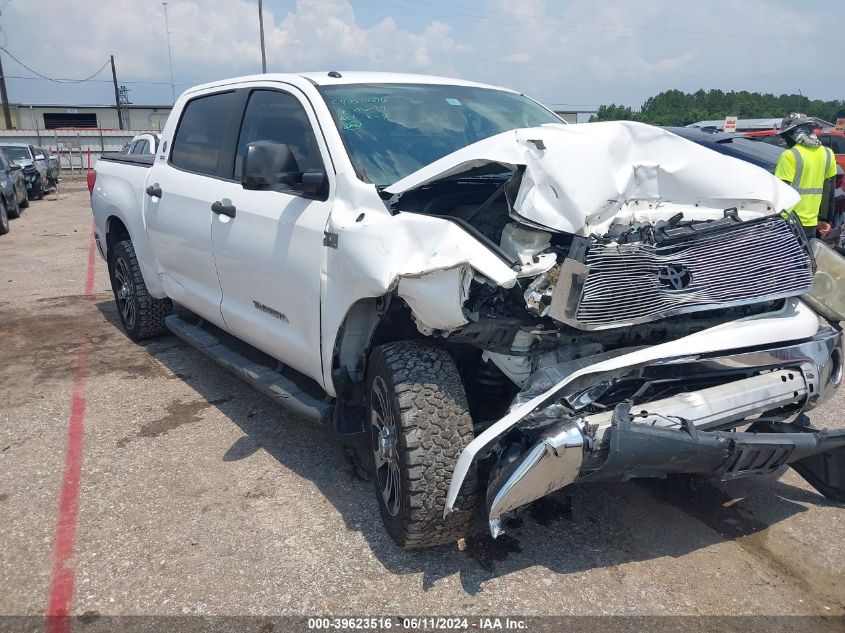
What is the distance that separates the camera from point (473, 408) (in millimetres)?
3443

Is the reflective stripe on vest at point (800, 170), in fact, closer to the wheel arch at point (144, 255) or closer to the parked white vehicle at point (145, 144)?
the wheel arch at point (144, 255)

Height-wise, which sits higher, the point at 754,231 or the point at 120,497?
the point at 754,231

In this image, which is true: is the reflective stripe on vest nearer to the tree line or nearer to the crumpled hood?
the crumpled hood

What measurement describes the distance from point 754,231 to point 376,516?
213 cm

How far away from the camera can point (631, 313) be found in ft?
8.89

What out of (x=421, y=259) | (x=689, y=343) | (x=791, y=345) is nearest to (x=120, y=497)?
(x=421, y=259)

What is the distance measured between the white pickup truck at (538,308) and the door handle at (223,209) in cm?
40

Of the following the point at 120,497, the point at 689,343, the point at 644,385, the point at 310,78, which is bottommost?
the point at 120,497

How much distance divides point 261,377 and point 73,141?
131 feet

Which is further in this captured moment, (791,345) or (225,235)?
(225,235)

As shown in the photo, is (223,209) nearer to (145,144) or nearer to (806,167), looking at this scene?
(806,167)

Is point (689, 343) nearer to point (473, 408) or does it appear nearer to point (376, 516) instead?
point (473, 408)

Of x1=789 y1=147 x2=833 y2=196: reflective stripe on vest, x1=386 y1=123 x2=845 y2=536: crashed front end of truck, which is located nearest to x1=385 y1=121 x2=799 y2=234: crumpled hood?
x1=386 y1=123 x2=845 y2=536: crashed front end of truck

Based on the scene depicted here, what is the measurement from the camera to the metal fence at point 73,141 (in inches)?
1471
